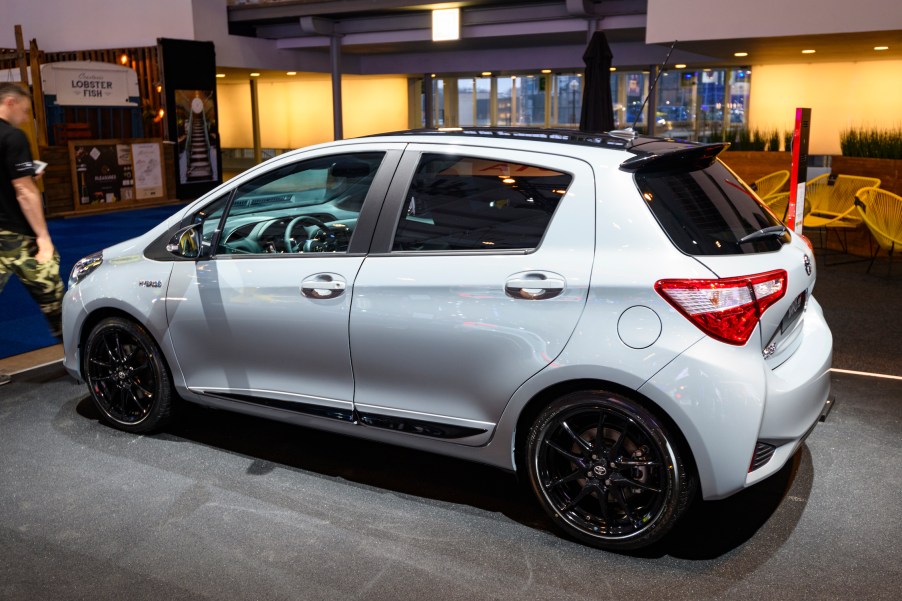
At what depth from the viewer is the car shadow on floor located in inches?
132

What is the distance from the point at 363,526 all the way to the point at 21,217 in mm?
3270

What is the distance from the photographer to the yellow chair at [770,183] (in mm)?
11312

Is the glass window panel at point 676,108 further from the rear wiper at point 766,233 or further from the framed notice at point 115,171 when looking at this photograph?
the rear wiper at point 766,233

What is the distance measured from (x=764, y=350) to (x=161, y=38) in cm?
1566

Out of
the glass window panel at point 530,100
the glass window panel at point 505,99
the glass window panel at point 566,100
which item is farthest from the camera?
the glass window panel at point 505,99

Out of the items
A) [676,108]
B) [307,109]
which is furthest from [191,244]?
[307,109]

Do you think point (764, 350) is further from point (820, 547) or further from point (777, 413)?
point (820, 547)

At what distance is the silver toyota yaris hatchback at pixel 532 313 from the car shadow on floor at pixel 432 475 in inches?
11.4

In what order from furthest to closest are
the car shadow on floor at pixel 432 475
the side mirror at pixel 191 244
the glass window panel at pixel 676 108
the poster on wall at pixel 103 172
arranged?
the glass window panel at pixel 676 108, the poster on wall at pixel 103 172, the side mirror at pixel 191 244, the car shadow on floor at pixel 432 475

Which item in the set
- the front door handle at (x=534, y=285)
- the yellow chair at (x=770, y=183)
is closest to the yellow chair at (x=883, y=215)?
the yellow chair at (x=770, y=183)

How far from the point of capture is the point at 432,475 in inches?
155

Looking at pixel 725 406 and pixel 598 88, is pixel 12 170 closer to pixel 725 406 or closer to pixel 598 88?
pixel 725 406

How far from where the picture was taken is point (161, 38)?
16109 millimetres

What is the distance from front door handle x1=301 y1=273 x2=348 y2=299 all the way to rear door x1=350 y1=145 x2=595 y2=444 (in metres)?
0.10
